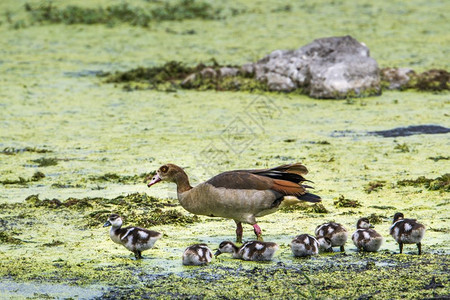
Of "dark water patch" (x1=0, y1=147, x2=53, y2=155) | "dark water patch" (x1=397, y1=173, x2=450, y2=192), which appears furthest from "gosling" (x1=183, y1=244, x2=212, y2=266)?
"dark water patch" (x1=0, y1=147, x2=53, y2=155)

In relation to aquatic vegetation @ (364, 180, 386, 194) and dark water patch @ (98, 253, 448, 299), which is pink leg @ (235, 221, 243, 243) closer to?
dark water patch @ (98, 253, 448, 299)

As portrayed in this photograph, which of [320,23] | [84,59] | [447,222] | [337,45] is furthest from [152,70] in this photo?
[447,222]

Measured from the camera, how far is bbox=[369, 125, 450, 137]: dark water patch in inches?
407

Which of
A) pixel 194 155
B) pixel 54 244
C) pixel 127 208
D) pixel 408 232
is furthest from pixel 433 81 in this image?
pixel 54 244

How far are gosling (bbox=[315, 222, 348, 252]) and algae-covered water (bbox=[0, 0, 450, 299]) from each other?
12cm

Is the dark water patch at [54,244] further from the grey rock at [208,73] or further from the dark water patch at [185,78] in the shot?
the grey rock at [208,73]

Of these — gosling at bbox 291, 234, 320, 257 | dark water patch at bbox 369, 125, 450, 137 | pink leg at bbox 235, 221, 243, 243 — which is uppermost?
gosling at bbox 291, 234, 320, 257

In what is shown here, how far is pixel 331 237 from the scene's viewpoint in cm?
586

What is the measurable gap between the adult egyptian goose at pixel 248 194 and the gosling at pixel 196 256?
755 mm

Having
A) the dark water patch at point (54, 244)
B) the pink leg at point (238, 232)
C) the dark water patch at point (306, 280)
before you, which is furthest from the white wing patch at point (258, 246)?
the dark water patch at point (54, 244)

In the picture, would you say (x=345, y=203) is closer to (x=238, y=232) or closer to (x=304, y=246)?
(x=238, y=232)

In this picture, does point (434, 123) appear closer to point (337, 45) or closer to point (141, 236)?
point (337, 45)

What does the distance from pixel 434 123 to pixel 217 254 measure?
589 cm

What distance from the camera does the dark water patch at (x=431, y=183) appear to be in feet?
25.0
